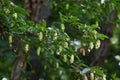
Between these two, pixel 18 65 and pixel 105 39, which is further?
pixel 105 39

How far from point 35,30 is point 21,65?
163 centimetres

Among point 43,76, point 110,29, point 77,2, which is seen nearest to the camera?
point 77,2

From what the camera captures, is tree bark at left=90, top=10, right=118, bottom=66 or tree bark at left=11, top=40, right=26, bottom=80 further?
tree bark at left=90, top=10, right=118, bottom=66

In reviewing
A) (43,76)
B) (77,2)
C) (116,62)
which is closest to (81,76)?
(77,2)

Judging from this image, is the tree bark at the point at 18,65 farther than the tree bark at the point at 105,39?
No

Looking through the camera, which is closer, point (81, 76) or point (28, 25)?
point (81, 76)

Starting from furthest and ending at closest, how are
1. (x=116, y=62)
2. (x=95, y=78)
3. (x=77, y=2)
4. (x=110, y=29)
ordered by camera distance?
(x=116, y=62) → (x=110, y=29) → (x=77, y=2) → (x=95, y=78)

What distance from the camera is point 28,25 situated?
4.07 metres

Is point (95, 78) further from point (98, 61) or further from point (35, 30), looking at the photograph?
point (98, 61)

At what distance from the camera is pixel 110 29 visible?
7.31 metres

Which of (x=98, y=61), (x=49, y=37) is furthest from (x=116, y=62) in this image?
(x=49, y=37)

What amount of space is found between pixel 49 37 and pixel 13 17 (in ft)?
1.40

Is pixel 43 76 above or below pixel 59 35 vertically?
below

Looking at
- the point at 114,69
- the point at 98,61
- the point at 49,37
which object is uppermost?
the point at 49,37
